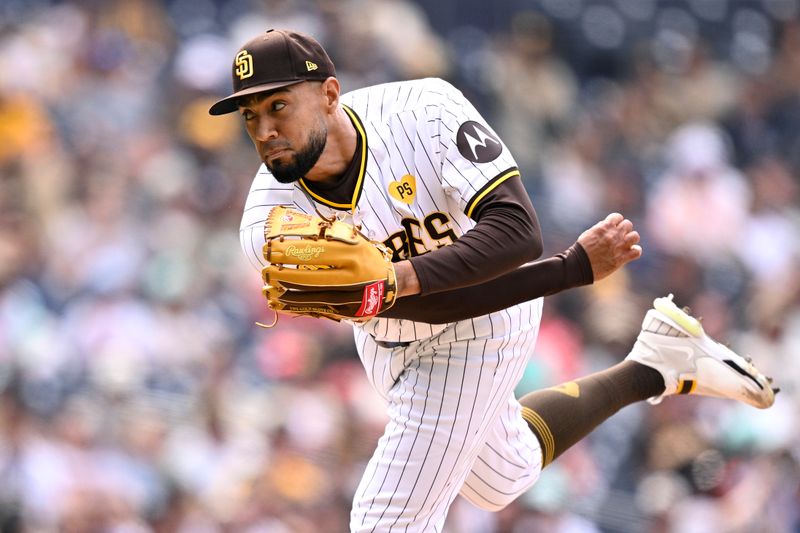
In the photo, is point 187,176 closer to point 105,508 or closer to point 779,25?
point 105,508

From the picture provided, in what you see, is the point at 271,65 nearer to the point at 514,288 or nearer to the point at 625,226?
the point at 514,288

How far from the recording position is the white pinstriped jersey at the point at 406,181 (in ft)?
12.3

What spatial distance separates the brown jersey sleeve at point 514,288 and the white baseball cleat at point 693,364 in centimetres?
98

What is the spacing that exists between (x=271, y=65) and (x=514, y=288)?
34.6 inches

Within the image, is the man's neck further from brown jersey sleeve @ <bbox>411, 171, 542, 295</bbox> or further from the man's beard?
brown jersey sleeve @ <bbox>411, 171, 542, 295</bbox>

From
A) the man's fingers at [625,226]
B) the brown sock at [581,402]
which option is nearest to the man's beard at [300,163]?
the man's fingers at [625,226]

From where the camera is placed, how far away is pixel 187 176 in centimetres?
860

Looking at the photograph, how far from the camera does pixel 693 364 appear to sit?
457 centimetres

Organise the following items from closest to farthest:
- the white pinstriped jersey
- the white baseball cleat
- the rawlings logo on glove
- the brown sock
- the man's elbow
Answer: the rawlings logo on glove, the man's elbow, the white pinstriped jersey, the brown sock, the white baseball cleat

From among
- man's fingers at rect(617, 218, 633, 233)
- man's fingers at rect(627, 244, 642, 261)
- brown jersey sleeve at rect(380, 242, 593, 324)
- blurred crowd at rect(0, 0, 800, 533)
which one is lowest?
blurred crowd at rect(0, 0, 800, 533)

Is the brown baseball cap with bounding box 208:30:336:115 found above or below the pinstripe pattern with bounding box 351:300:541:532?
above

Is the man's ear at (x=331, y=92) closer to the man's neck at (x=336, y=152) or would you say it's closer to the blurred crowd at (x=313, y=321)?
the man's neck at (x=336, y=152)

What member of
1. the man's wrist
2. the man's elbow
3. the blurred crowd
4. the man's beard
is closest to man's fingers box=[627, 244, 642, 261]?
the man's elbow

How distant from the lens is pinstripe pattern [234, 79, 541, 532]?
379cm
